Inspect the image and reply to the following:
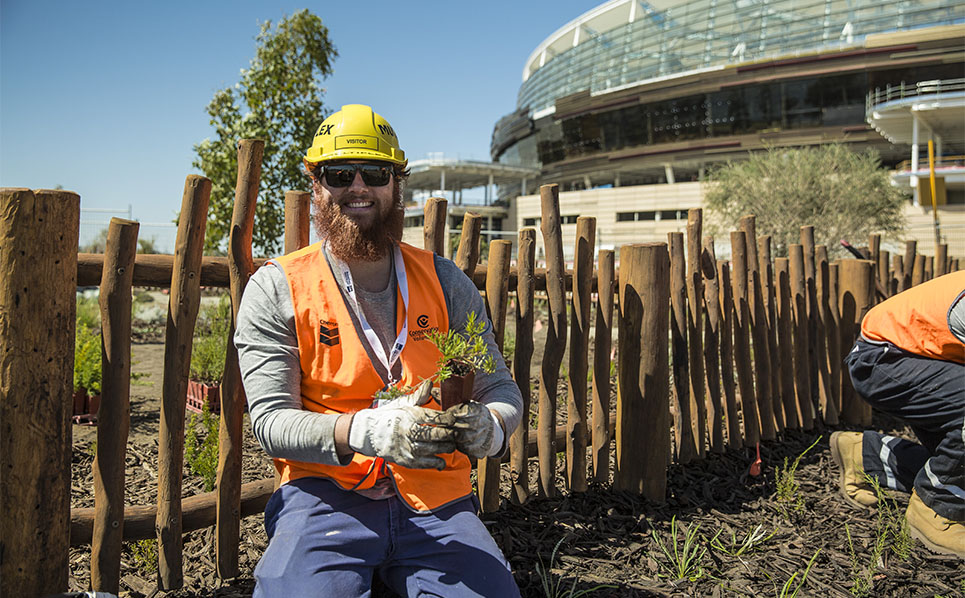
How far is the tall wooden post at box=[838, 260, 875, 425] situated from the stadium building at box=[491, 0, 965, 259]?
22547mm

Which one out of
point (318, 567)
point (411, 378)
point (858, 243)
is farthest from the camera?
point (858, 243)

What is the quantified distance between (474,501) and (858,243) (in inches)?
902

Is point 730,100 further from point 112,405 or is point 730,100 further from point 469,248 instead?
point 112,405

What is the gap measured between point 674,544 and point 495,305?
4.59ft

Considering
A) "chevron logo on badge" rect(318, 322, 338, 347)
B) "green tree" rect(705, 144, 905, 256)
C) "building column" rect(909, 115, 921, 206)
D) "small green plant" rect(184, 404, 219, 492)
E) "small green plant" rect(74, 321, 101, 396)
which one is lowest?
"small green plant" rect(184, 404, 219, 492)

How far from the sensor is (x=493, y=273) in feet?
10.2

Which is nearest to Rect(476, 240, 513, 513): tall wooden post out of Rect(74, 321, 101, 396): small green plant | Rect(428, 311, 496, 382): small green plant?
Rect(428, 311, 496, 382): small green plant

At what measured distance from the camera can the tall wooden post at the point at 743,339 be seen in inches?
172

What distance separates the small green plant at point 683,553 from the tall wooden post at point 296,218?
2.13 m

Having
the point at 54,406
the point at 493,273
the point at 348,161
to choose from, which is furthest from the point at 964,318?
the point at 54,406

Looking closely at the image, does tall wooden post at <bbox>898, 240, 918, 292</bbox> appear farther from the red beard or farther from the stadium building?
the stadium building

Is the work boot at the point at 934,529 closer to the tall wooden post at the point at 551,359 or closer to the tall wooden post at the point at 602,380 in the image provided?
the tall wooden post at the point at 602,380

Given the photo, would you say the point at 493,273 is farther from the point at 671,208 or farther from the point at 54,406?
the point at 671,208

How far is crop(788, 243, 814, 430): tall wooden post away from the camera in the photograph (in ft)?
16.2
